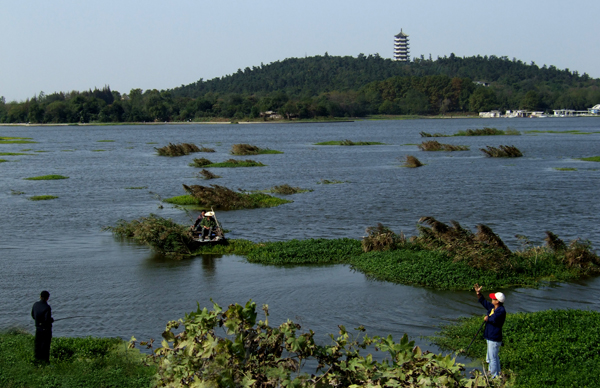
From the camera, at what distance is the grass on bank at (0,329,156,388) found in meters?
12.9

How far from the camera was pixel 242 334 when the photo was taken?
30.7 ft

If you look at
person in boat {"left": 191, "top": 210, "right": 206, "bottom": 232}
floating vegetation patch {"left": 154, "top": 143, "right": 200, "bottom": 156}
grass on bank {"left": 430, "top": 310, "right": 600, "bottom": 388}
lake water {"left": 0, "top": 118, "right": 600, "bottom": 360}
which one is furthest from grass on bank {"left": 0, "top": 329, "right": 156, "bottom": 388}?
floating vegetation patch {"left": 154, "top": 143, "right": 200, "bottom": 156}

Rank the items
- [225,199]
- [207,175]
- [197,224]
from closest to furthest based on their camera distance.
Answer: [197,224] → [225,199] → [207,175]

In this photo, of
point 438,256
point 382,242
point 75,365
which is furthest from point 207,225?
point 75,365

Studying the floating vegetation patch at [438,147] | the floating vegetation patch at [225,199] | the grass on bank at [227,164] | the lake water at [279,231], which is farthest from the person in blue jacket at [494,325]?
the floating vegetation patch at [438,147]

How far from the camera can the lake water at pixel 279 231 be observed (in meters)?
19.4

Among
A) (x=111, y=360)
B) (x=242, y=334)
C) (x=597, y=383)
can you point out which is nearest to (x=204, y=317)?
(x=242, y=334)

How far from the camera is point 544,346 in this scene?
1450cm

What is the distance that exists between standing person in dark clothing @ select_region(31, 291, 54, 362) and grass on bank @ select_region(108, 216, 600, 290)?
1215cm

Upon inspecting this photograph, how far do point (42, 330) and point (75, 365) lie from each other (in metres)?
1.08

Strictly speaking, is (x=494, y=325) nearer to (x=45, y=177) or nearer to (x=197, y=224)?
(x=197, y=224)

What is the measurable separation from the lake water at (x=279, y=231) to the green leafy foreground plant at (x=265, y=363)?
23.2 ft

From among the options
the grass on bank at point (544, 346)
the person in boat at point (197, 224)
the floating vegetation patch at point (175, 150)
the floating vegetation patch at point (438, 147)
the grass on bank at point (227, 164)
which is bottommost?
the grass on bank at point (544, 346)

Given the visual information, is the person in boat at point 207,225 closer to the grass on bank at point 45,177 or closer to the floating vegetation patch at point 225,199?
the floating vegetation patch at point 225,199
